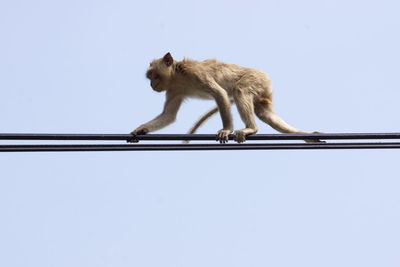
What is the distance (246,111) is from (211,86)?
86cm

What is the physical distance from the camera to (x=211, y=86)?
10367 millimetres

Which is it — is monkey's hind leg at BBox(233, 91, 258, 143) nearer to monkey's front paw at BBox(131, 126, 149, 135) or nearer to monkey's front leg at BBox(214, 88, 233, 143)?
monkey's front leg at BBox(214, 88, 233, 143)

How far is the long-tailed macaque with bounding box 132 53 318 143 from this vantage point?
10.3 m

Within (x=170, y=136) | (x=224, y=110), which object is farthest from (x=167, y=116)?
(x=170, y=136)

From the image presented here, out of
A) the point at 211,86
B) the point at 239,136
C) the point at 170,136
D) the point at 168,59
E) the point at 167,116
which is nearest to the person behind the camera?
the point at 170,136

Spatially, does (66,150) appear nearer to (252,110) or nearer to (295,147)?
(295,147)

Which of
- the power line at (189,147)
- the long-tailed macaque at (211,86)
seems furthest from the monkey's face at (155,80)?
the power line at (189,147)

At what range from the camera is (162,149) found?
6.91 metres

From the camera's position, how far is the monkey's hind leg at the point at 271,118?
10281 millimetres

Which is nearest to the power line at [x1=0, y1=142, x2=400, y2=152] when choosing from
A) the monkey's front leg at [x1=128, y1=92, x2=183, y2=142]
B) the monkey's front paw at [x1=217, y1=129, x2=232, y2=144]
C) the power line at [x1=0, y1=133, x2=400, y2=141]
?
the power line at [x1=0, y1=133, x2=400, y2=141]

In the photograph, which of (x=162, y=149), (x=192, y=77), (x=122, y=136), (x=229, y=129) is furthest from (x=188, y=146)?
(x=192, y=77)

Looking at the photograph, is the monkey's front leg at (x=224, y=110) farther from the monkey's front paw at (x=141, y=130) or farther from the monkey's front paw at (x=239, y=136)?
the monkey's front paw at (x=141, y=130)

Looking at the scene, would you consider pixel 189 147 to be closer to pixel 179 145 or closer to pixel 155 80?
pixel 179 145

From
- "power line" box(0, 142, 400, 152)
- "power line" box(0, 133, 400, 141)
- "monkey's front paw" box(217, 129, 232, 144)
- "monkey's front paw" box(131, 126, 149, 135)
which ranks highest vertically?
"monkey's front paw" box(131, 126, 149, 135)
